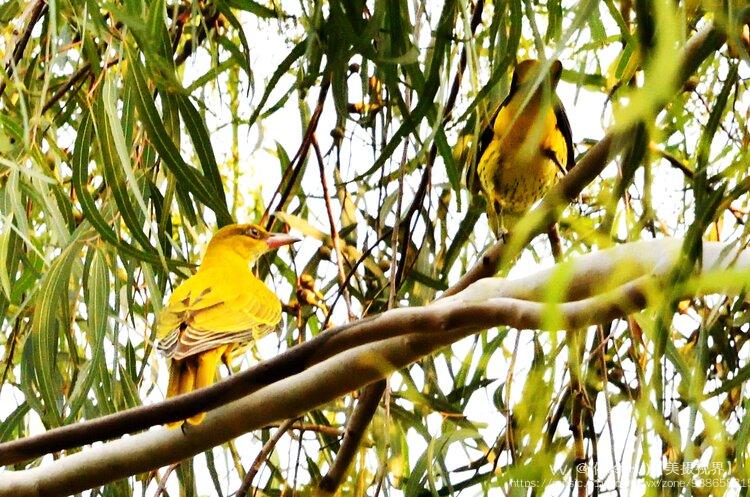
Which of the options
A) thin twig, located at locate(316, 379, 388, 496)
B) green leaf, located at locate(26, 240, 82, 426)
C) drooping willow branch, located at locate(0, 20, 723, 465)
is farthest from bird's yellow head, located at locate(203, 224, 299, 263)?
drooping willow branch, located at locate(0, 20, 723, 465)

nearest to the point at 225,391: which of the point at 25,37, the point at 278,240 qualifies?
the point at 25,37

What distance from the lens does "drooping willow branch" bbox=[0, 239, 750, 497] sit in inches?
40.8

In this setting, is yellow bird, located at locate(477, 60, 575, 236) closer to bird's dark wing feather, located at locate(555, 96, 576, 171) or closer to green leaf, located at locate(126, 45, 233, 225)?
bird's dark wing feather, located at locate(555, 96, 576, 171)

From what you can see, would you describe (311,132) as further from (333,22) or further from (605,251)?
(605,251)

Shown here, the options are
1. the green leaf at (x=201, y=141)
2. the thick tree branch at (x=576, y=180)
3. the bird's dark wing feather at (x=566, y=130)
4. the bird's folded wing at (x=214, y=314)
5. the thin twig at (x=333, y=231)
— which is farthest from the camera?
the bird's dark wing feather at (x=566, y=130)

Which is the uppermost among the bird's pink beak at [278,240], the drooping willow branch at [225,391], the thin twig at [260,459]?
the bird's pink beak at [278,240]

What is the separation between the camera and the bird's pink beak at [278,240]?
90.9 inches

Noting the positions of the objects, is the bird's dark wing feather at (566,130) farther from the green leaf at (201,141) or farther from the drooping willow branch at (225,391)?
the drooping willow branch at (225,391)

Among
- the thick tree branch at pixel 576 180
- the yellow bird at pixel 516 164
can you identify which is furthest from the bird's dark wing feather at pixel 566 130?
the thick tree branch at pixel 576 180

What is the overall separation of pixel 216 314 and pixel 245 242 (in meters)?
0.33

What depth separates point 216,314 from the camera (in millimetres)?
2115

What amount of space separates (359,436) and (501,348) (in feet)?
2.24

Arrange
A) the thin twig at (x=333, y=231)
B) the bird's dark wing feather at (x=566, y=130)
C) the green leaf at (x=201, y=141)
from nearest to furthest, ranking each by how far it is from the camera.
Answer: the green leaf at (x=201, y=141), the thin twig at (x=333, y=231), the bird's dark wing feather at (x=566, y=130)

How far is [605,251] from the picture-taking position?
1.17m
